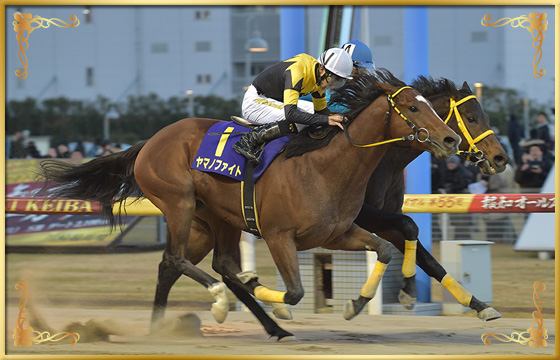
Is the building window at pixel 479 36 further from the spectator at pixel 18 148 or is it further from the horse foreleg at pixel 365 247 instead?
the horse foreleg at pixel 365 247

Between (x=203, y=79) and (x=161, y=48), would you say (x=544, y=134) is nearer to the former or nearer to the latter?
(x=203, y=79)

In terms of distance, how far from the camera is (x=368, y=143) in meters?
4.54

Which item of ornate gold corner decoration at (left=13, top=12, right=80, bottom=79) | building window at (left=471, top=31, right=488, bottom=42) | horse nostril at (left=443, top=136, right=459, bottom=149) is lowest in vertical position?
horse nostril at (left=443, top=136, right=459, bottom=149)

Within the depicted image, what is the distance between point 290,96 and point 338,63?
0.34 meters

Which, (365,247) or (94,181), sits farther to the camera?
(94,181)

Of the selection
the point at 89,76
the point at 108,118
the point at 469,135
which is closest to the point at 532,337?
the point at 469,135

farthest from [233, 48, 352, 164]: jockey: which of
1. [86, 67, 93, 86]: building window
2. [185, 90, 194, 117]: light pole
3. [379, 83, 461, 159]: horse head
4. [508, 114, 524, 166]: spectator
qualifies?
[86, 67, 93, 86]: building window

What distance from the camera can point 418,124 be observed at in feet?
14.4

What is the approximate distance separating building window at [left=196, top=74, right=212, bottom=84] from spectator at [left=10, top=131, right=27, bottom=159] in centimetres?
455

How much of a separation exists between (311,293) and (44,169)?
235 centimetres

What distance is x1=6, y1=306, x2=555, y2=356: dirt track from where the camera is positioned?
4.74 meters

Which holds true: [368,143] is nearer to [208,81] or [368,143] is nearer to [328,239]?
[328,239]

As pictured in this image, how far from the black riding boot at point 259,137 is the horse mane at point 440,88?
946mm

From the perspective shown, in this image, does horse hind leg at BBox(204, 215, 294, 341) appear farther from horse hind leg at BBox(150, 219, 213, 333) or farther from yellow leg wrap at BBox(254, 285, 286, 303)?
yellow leg wrap at BBox(254, 285, 286, 303)
